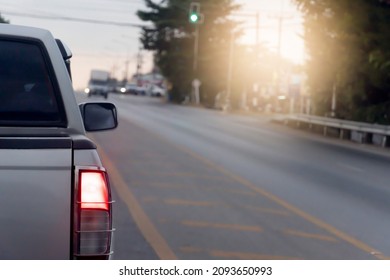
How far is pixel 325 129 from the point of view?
128 feet

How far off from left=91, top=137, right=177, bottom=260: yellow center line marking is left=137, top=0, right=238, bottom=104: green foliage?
60897 millimetres

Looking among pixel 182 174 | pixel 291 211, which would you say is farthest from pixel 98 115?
pixel 182 174

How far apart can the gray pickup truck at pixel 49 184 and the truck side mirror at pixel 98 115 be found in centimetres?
121

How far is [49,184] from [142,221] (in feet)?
25.6

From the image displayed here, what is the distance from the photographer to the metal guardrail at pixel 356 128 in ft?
106

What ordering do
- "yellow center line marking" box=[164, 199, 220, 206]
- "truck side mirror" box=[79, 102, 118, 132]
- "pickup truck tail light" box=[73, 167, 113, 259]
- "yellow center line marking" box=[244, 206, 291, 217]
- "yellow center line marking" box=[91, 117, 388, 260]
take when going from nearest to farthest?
"pickup truck tail light" box=[73, 167, 113, 259] < "truck side mirror" box=[79, 102, 118, 132] < "yellow center line marking" box=[91, 117, 388, 260] < "yellow center line marking" box=[244, 206, 291, 217] < "yellow center line marking" box=[164, 199, 220, 206]

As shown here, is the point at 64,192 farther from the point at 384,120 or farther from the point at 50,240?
the point at 384,120

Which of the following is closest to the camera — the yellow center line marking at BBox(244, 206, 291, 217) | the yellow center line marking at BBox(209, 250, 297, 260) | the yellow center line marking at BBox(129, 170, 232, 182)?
the yellow center line marking at BBox(209, 250, 297, 260)

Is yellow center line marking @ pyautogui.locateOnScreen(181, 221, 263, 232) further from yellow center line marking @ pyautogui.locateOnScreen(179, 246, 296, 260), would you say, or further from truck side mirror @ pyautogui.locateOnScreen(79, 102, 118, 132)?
truck side mirror @ pyautogui.locateOnScreen(79, 102, 118, 132)

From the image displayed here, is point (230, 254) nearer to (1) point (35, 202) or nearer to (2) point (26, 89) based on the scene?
(2) point (26, 89)

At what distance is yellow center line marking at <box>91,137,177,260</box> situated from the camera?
953 cm

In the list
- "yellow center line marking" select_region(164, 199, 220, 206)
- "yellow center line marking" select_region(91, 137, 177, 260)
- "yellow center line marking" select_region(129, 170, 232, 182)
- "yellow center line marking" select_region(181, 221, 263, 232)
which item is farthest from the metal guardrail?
"yellow center line marking" select_region(181, 221, 263, 232)

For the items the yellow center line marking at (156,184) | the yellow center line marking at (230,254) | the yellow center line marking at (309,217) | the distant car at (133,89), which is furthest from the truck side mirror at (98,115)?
the distant car at (133,89)

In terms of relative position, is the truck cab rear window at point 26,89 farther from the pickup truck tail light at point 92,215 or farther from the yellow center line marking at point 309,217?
the yellow center line marking at point 309,217
